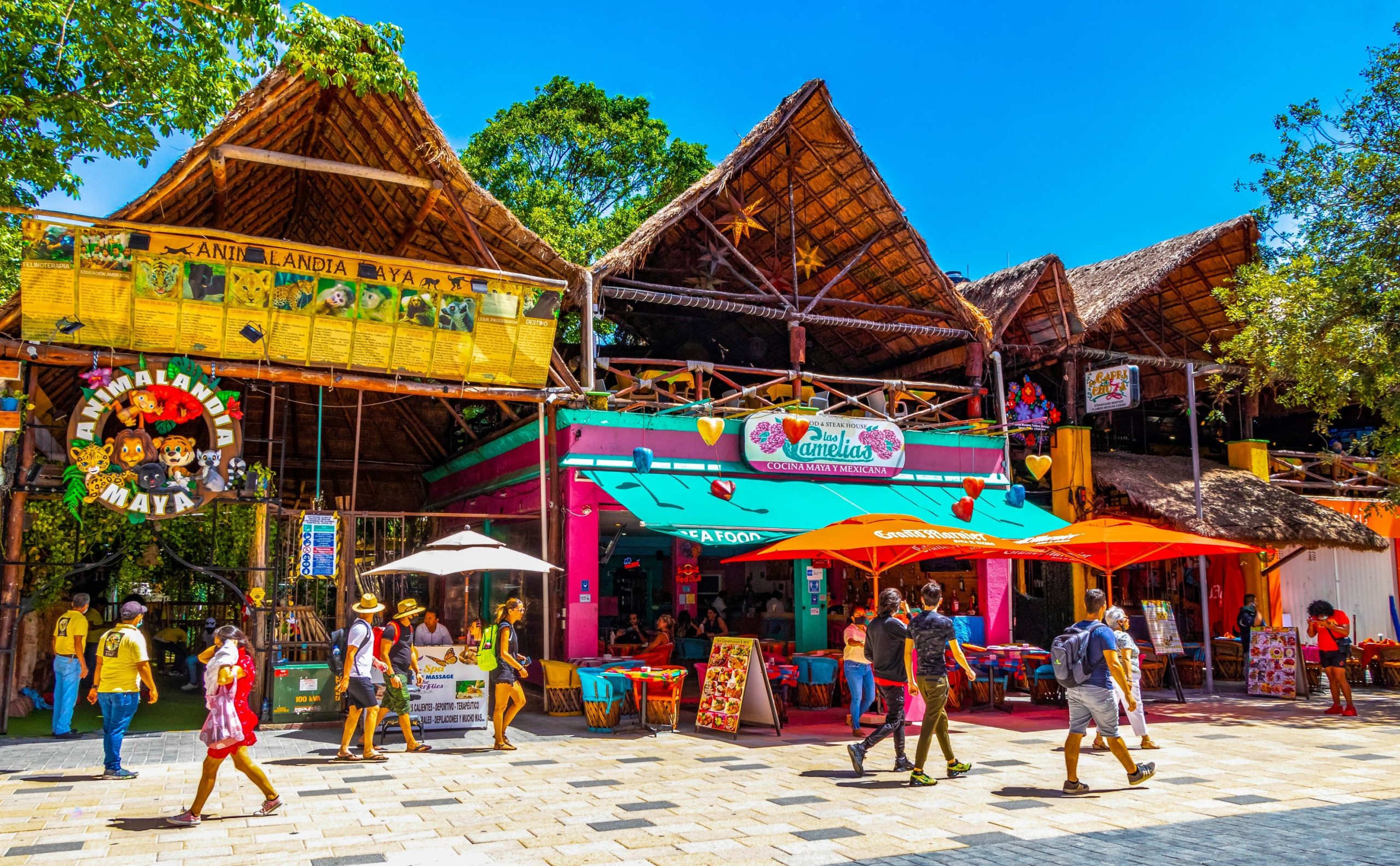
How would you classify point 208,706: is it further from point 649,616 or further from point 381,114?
point 649,616

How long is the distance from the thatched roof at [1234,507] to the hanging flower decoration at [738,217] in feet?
25.4

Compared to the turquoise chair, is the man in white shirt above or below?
above

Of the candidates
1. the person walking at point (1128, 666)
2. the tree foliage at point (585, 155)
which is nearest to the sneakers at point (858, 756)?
the person walking at point (1128, 666)

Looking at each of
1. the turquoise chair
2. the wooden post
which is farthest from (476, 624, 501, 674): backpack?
the wooden post

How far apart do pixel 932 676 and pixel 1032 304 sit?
11.8 m

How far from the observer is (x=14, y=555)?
1118 centimetres

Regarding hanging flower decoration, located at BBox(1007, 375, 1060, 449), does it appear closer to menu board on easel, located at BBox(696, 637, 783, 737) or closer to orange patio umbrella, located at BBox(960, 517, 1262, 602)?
orange patio umbrella, located at BBox(960, 517, 1262, 602)

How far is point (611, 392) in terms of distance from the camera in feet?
49.5

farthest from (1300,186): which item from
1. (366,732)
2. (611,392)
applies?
(366,732)

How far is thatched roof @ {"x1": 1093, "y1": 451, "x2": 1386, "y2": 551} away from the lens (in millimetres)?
17016

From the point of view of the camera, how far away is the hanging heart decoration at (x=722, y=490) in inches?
572

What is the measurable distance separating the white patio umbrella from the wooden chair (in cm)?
1145

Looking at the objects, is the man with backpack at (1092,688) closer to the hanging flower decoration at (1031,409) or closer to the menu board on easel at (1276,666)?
the menu board on easel at (1276,666)

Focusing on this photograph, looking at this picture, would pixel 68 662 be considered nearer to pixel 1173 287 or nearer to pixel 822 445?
pixel 822 445
